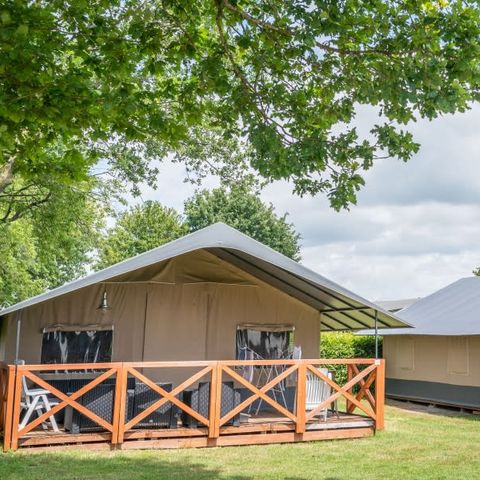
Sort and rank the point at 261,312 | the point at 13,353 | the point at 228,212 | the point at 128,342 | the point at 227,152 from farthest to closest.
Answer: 1. the point at 228,212
2. the point at 227,152
3. the point at 261,312
4. the point at 128,342
5. the point at 13,353

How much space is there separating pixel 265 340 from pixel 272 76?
6.13 m

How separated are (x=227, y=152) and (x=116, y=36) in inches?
352

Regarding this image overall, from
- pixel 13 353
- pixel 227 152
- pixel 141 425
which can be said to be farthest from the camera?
pixel 227 152

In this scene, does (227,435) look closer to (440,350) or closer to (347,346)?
(440,350)

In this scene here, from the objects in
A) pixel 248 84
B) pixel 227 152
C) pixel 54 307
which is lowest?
pixel 54 307

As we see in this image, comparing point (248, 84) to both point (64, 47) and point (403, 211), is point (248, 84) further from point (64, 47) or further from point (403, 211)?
point (403, 211)

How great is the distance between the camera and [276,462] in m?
7.47

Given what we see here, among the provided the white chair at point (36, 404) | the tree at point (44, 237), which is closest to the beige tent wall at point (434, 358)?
the tree at point (44, 237)

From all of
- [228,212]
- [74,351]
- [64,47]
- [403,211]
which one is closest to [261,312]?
[74,351]

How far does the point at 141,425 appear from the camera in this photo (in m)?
8.36

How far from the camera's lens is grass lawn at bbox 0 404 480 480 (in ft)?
21.9

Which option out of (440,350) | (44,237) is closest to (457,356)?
(440,350)

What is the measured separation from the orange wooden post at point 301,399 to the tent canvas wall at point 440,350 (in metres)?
5.71

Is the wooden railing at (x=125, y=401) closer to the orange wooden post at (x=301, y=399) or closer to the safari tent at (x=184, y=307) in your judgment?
the orange wooden post at (x=301, y=399)
